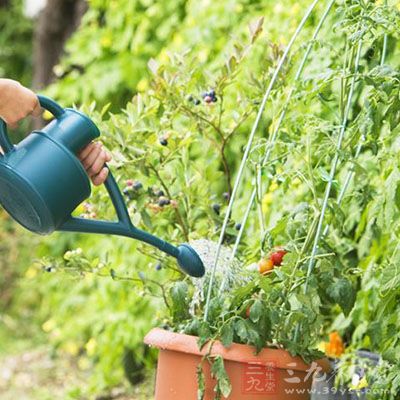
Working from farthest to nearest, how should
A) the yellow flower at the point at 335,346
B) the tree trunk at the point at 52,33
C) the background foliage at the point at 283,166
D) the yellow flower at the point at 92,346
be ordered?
the tree trunk at the point at 52,33 → the yellow flower at the point at 92,346 → the yellow flower at the point at 335,346 → the background foliage at the point at 283,166

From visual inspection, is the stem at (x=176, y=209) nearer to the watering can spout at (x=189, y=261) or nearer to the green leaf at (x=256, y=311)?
the watering can spout at (x=189, y=261)

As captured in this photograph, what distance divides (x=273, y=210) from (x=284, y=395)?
3.21ft

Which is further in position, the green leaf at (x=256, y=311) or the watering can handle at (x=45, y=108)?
the green leaf at (x=256, y=311)

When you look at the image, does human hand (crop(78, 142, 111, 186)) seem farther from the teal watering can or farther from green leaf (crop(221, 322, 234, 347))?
green leaf (crop(221, 322, 234, 347))

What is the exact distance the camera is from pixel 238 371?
208 cm

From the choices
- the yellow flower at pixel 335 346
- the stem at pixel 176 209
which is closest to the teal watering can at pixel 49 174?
the stem at pixel 176 209

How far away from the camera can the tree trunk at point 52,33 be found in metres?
6.42

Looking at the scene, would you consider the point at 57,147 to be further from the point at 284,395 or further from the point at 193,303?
the point at 284,395

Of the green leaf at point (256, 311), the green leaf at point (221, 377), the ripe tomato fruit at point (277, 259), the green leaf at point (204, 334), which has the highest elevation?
the ripe tomato fruit at point (277, 259)

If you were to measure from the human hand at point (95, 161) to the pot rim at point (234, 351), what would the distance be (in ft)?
1.27

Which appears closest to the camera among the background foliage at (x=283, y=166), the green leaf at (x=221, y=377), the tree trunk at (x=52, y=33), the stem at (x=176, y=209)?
the green leaf at (x=221, y=377)

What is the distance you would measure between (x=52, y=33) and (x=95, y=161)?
15.2 feet

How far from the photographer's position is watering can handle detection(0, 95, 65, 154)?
194 centimetres

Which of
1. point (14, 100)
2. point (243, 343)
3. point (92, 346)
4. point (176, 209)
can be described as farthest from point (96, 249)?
point (14, 100)
